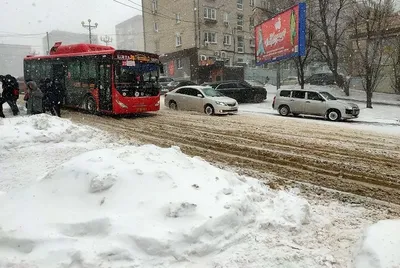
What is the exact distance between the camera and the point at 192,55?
4081 centimetres

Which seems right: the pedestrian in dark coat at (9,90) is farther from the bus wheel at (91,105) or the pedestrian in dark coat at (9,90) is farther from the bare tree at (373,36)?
the bare tree at (373,36)

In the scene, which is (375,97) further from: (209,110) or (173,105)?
(173,105)

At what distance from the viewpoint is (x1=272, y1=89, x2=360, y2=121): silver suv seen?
50.6 feet

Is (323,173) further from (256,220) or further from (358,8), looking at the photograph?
(358,8)

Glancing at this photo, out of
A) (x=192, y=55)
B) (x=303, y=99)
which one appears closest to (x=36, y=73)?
(x=303, y=99)

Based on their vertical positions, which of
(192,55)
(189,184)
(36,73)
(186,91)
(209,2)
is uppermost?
(209,2)

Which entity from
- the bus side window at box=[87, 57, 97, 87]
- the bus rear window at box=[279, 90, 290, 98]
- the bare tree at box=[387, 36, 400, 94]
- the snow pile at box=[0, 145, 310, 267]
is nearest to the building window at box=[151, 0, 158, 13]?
Result: the bare tree at box=[387, 36, 400, 94]

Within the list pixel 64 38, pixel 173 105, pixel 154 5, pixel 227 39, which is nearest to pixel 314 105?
pixel 173 105

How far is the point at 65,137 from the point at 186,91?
9.60 meters

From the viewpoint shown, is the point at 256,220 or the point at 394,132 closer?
the point at 256,220

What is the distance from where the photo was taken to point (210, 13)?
4234 centimetres

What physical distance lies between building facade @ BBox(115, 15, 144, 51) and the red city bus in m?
90.4

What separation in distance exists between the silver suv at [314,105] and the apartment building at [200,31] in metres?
21.1

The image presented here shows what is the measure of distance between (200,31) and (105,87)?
29.4 meters
